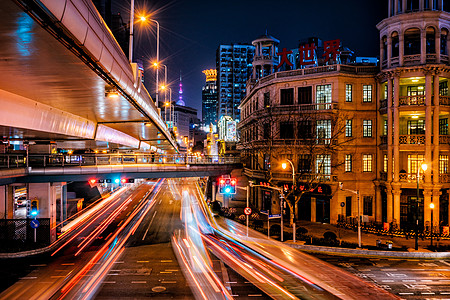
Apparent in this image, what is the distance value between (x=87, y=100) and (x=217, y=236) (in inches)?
732

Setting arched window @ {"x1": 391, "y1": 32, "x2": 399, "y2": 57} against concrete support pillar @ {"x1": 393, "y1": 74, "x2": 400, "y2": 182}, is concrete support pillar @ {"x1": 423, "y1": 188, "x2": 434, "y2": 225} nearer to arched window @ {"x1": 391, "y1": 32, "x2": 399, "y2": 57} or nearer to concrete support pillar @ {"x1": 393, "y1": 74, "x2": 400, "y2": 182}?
concrete support pillar @ {"x1": 393, "y1": 74, "x2": 400, "y2": 182}

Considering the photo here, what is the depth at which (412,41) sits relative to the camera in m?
36.3

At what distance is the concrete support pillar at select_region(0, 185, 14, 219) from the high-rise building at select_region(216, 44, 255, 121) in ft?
476

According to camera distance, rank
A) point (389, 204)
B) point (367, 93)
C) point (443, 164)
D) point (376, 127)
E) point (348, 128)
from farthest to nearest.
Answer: point (367, 93)
point (348, 128)
point (376, 127)
point (389, 204)
point (443, 164)

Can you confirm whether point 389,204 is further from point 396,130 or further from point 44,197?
point 44,197

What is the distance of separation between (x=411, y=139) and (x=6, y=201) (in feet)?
139

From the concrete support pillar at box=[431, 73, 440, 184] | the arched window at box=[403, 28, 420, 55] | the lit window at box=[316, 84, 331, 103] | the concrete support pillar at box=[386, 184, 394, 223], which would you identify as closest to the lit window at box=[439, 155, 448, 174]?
the concrete support pillar at box=[431, 73, 440, 184]

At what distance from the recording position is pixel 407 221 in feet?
108

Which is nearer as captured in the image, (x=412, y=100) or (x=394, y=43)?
(x=412, y=100)

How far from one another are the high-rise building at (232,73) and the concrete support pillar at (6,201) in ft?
476

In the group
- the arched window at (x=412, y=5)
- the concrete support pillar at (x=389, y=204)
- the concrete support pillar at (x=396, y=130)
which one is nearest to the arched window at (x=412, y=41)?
the arched window at (x=412, y=5)

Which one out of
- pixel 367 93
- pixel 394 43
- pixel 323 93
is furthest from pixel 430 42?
pixel 323 93

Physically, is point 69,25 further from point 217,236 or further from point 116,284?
point 217,236

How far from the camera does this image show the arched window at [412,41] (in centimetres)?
3431
